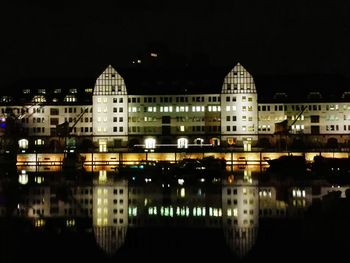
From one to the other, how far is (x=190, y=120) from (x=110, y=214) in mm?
51649

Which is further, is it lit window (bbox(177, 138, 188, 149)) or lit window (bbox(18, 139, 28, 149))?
lit window (bbox(18, 139, 28, 149))

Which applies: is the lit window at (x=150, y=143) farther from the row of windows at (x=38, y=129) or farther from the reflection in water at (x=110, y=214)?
the reflection in water at (x=110, y=214)

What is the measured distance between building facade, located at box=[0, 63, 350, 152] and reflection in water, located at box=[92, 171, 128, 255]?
1315 inches

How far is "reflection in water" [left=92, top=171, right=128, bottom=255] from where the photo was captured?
2520 centimetres

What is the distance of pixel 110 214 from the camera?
1273 inches

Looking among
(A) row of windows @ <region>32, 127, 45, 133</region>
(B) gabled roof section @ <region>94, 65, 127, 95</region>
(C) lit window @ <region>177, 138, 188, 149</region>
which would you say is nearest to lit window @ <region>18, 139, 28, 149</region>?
(A) row of windows @ <region>32, 127, 45, 133</region>

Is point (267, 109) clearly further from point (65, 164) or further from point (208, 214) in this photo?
point (208, 214)

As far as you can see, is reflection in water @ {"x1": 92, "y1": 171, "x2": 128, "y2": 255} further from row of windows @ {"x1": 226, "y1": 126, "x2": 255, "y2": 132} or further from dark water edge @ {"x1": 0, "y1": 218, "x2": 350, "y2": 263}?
row of windows @ {"x1": 226, "y1": 126, "x2": 255, "y2": 132}

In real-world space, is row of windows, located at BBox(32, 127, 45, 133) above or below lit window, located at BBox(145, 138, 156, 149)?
above

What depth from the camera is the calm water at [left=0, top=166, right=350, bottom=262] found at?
909 inches

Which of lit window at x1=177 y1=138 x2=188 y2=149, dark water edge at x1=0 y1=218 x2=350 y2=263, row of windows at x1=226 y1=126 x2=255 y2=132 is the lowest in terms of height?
dark water edge at x1=0 y1=218 x2=350 y2=263

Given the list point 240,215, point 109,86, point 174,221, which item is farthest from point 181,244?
point 109,86

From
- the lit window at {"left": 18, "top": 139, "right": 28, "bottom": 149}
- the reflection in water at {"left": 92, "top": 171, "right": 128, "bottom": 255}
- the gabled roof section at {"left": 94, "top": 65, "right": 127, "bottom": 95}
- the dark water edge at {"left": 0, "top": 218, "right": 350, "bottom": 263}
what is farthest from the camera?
the lit window at {"left": 18, "top": 139, "right": 28, "bottom": 149}

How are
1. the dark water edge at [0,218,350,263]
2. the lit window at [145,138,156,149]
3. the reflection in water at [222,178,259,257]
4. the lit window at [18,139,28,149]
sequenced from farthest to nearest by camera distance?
the lit window at [18,139,28,149] → the lit window at [145,138,156,149] → the reflection in water at [222,178,259,257] → the dark water edge at [0,218,350,263]
